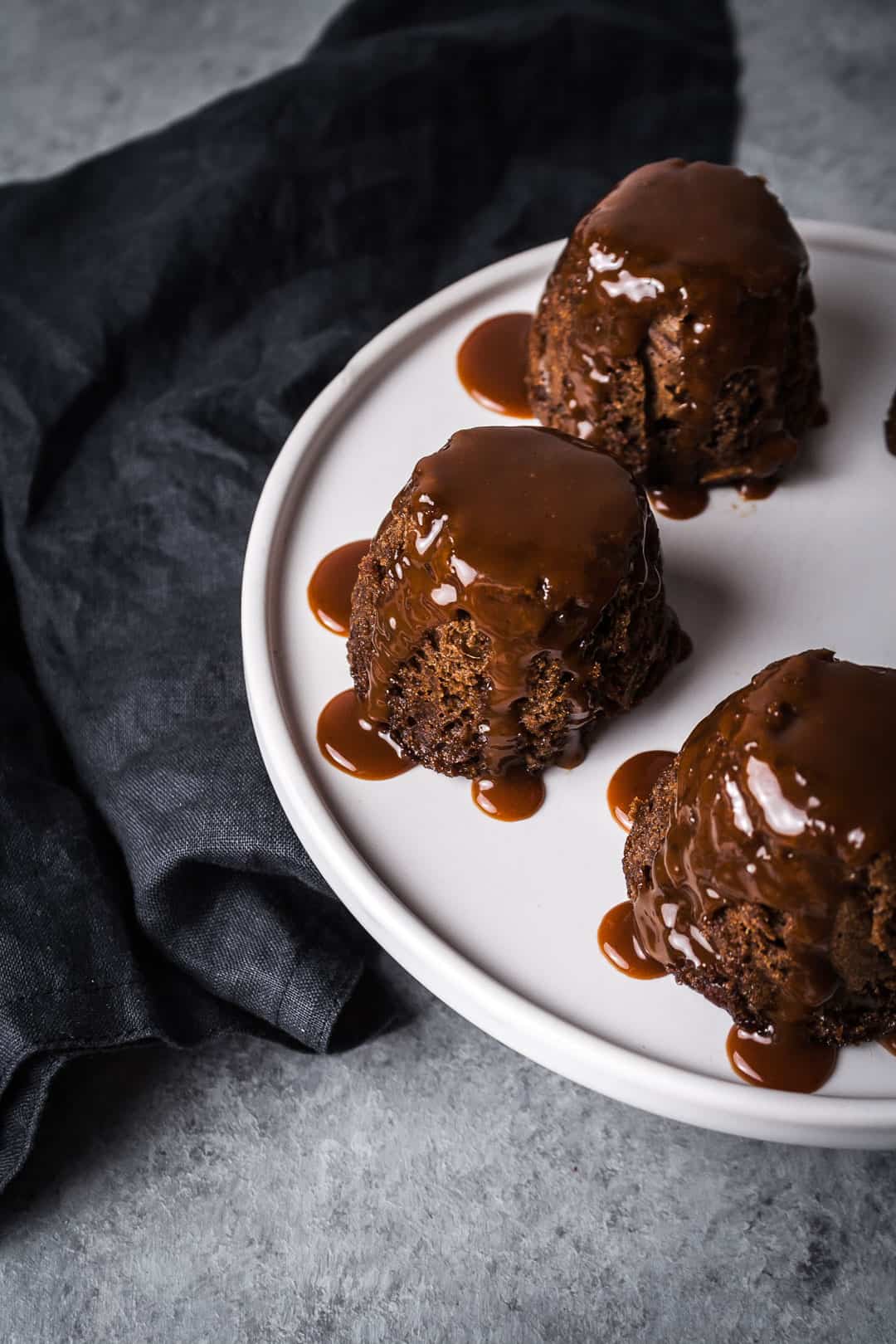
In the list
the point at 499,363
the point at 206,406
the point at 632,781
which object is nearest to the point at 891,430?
the point at 499,363

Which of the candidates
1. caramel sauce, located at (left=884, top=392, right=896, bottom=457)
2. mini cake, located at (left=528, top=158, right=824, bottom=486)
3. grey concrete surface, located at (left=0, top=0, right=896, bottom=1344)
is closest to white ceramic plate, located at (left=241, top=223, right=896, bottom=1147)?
caramel sauce, located at (left=884, top=392, right=896, bottom=457)

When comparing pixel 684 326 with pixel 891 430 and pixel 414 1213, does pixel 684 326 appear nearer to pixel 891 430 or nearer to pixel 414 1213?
pixel 891 430

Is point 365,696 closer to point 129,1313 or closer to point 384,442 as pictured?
point 384,442

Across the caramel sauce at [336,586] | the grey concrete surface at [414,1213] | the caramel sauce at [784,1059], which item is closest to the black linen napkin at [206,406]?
the grey concrete surface at [414,1213]

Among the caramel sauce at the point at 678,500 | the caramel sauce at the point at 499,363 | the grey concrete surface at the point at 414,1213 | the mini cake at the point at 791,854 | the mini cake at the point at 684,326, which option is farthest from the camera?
the caramel sauce at the point at 499,363

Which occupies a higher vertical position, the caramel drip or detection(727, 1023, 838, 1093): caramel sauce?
the caramel drip

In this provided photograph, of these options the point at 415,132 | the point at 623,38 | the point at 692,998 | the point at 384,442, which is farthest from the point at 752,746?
the point at 623,38

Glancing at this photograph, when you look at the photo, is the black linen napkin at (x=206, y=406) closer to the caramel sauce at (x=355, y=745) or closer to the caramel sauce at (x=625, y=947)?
the caramel sauce at (x=355, y=745)

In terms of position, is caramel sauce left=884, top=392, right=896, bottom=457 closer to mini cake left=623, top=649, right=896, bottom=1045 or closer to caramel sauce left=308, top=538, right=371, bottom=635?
mini cake left=623, top=649, right=896, bottom=1045
